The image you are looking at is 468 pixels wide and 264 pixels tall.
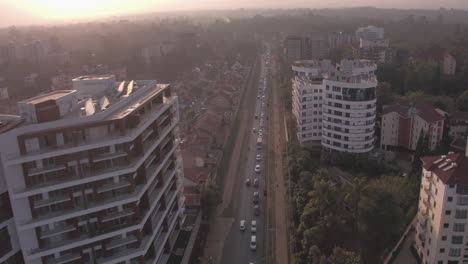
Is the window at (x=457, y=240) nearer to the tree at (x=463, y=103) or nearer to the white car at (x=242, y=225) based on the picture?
the white car at (x=242, y=225)

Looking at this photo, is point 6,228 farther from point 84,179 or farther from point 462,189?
point 462,189

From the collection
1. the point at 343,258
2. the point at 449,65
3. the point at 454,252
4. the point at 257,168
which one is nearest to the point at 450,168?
the point at 454,252

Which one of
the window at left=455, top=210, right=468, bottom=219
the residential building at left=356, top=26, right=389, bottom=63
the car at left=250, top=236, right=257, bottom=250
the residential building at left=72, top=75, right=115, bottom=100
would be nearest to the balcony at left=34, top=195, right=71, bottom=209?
the residential building at left=72, top=75, right=115, bottom=100

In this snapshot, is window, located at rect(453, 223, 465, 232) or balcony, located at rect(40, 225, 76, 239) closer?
balcony, located at rect(40, 225, 76, 239)

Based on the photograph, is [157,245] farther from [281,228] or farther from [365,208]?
[365,208]

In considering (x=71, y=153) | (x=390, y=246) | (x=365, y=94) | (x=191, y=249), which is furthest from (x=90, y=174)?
(x=365, y=94)

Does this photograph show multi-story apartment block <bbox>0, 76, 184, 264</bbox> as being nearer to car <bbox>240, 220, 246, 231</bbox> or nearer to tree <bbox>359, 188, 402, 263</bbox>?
car <bbox>240, 220, 246, 231</bbox>

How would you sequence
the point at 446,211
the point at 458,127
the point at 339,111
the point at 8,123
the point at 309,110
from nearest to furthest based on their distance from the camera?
the point at 8,123
the point at 446,211
the point at 339,111
the point at 458,127
the point at 309,110

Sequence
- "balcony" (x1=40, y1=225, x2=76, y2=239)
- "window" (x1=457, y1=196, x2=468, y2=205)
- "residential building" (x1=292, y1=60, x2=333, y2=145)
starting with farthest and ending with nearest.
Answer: "residential building" (x1=292, y1=60, x2=333, y2=145), "window" (x1=457, y1=196, x2=468, y2=205), "balcony" (x1=40, y1=225, x2=76, y2=239)
